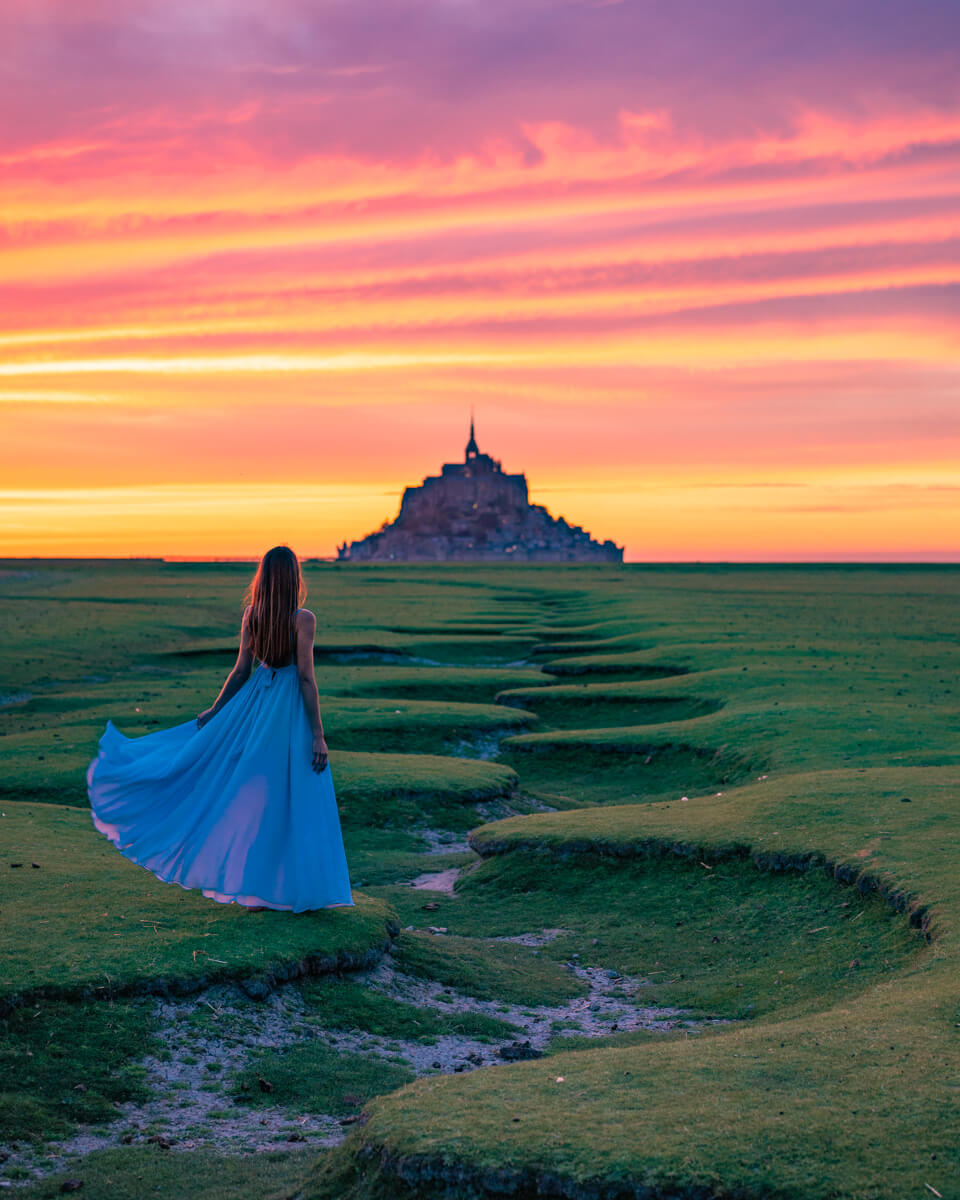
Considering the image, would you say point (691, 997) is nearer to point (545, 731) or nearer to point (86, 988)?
point (86, 988)

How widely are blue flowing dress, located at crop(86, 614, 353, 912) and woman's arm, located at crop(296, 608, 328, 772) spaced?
0.14 m

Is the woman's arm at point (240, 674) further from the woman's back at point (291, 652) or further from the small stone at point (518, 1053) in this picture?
the small stone at point (518, 1053)

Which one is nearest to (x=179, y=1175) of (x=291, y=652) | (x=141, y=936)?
(x=141, y=936)

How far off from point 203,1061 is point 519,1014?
3.63 m

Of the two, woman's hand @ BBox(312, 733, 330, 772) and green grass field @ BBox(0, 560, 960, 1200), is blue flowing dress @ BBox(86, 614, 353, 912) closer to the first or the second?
woman's hand @ BBox(312, 733, 330, 772)

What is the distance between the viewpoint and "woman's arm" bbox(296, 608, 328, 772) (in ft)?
36.6

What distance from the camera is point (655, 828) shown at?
17.9 metres

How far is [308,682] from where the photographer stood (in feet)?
37.2

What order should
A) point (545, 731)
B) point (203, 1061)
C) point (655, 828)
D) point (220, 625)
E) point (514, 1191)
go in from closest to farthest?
point (514, 1191) → point (203, 1061) → point (655, 828) → point (545, 731) → point (220, 625)

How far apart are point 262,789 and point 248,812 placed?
0.29m

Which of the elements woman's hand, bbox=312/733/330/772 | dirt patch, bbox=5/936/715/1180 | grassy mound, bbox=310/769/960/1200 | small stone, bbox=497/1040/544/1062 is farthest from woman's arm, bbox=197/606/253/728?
grassy mound, bbox=310/769/960/1200

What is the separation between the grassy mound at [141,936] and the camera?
10320 millimetres

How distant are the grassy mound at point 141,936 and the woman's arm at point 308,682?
1.99 meters

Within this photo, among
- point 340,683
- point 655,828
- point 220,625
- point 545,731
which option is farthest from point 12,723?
point 220,625
